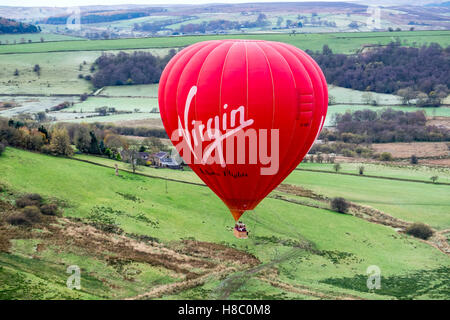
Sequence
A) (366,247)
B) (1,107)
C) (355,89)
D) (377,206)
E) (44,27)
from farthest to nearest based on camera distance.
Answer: (44,27) → (355,89) → (1,107) → (377,206) → (366,247)

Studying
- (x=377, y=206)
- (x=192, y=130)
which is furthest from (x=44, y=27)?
(x=192, y=130)

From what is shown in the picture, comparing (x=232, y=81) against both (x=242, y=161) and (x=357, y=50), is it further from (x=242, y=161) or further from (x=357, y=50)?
(x=357, y=50)

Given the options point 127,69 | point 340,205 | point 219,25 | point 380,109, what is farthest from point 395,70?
point 219,25

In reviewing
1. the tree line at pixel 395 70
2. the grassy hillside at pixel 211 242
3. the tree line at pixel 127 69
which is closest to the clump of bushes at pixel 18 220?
the grassy hillside at pixel 211 242

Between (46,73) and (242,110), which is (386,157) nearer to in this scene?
(242,110)

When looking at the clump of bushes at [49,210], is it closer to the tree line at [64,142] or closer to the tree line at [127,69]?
the tree line at [64,142]
